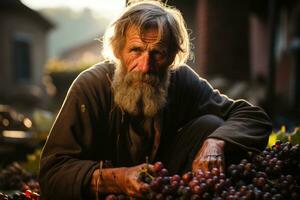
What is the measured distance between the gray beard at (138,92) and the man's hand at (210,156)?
39 centimetres

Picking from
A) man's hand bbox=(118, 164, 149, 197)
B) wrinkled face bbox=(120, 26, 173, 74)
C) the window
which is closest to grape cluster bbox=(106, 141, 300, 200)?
man's hand bbox=(118, 164, 149, 197)

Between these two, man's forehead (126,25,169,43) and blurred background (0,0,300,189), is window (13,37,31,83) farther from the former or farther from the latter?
man's forehead (126,25,169,43)

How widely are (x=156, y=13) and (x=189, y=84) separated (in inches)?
23.1

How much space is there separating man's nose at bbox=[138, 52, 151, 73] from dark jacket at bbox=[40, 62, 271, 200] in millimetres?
229

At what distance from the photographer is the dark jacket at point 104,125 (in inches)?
122

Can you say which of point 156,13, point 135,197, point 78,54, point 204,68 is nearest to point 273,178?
point 135,197

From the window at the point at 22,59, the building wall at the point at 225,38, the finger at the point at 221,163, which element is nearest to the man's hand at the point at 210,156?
the finger at the point at 221,163

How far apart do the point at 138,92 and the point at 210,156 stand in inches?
21.9

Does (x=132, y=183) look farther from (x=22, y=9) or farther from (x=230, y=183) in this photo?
(x=22, y=9)

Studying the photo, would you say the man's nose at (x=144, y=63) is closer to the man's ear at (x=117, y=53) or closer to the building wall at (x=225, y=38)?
the man's ear at (x=117, y=53)

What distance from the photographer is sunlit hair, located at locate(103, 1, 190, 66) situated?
3.39 metres

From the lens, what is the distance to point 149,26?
11.1 ft

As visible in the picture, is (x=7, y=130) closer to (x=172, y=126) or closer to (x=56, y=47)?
(x=172, y=126)

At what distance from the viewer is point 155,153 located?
3584 millimetres
